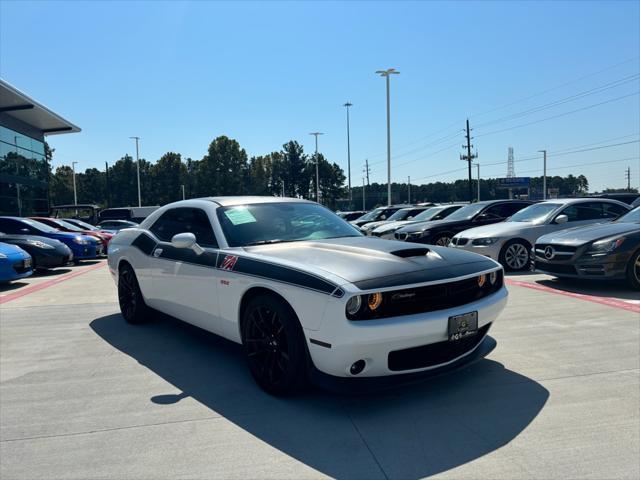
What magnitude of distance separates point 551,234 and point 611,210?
3.06m

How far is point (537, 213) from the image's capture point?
10375 millimetres

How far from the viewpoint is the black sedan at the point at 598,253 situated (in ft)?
23.4

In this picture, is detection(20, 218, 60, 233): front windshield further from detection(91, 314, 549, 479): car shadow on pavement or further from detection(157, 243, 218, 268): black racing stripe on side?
detection(91, 314, 549, 479): car shadow on pavement

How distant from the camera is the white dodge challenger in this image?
2.99m

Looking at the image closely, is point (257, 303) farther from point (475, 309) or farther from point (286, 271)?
point (475, 309)

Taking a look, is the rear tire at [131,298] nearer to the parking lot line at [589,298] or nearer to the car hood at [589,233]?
the parking lot line at [589,298]

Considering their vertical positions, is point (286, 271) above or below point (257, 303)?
above

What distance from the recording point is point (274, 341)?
3.40 m

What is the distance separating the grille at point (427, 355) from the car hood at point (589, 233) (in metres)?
5.01

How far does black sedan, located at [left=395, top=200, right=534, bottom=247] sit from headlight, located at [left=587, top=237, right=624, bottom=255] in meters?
4.50

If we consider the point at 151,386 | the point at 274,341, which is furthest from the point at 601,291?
the point at 151,386

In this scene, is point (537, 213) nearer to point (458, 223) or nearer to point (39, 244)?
point (458, 223)

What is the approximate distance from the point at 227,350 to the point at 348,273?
7.12 ft

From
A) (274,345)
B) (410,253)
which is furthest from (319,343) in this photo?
(410,253)
